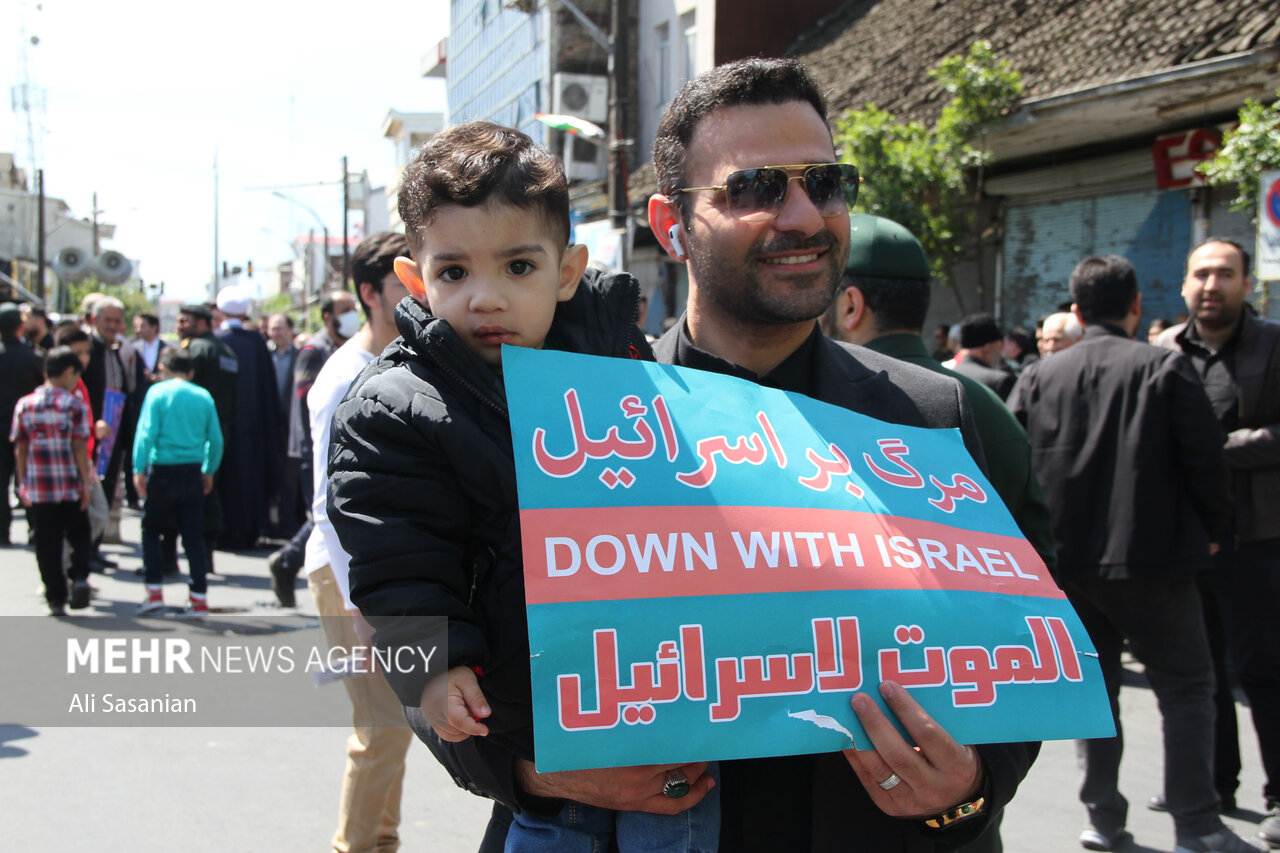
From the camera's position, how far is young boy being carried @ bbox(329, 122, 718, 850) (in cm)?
150

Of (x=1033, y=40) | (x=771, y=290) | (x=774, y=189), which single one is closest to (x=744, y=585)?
(x=771, y=290)

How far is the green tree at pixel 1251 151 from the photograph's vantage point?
7820 millimetres

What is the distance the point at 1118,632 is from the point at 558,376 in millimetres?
3772

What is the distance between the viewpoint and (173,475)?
7895mm

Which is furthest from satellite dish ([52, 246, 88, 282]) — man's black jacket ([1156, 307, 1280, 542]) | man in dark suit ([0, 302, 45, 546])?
man's black jacket ([1156, 307, 1280, 542])

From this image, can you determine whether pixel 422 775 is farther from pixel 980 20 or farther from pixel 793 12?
pixel 793 12

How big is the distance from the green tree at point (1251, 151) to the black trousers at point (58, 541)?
29.2ft

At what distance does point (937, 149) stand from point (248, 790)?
31.7 ft

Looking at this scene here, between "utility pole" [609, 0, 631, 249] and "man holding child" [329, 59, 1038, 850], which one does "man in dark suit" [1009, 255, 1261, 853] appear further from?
"utility pole" [609, 0, 631, 249]

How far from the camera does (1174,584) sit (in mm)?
4277

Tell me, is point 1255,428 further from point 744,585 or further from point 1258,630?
point 744,585

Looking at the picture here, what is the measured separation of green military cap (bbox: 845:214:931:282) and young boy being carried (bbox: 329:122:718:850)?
1655mm

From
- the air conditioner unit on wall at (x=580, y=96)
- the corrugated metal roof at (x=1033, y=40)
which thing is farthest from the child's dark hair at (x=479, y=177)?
the air conditioner unit on wall at (x=580, y=96)

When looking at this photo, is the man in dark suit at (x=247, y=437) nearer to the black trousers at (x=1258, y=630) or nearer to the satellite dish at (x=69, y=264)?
the black trousers at (x=1258, y=630)
